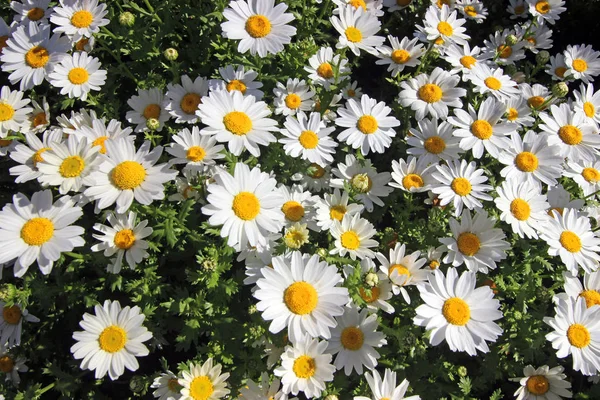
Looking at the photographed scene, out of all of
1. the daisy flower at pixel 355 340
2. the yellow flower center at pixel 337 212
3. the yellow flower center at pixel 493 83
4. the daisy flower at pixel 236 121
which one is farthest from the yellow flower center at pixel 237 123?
the yellow flower center at pixel 493 83

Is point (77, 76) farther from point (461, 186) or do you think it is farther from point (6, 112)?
point (461, 186)

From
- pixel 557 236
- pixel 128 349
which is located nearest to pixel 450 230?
pixel 557 236

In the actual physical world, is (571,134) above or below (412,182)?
above

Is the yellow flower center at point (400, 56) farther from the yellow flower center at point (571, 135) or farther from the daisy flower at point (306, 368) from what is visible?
the daisy flower at point (306, 368)

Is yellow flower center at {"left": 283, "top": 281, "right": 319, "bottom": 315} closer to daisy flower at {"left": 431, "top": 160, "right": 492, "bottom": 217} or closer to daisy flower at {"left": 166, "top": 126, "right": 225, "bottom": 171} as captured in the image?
daisy flower at {"left": 166, "top": 126, "right": 225, "bottom": 171}

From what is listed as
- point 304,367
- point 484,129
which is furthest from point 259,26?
point 304,367

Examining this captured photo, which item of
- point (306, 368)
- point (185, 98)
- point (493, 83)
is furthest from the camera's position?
point (493, 83)

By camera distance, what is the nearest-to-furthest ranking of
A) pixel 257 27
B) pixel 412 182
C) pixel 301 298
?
pixel 301 298 → pixel 257 27 → pixel 412 182
